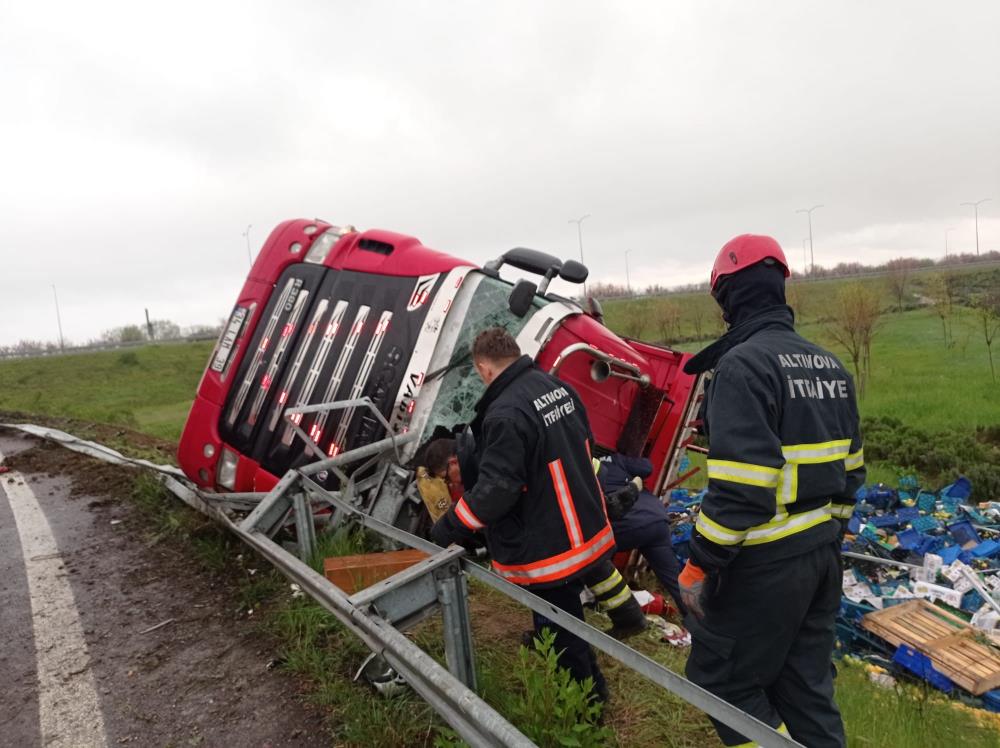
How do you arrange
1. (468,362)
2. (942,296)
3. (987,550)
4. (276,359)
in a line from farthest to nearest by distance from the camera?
(942,296), (987,550), (276,359), (468,362)

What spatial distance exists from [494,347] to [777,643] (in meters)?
1.46

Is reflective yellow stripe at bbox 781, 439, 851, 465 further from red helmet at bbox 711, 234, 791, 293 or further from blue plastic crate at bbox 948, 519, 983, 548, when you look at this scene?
blue plastic crate at bbox 948, 519, 983, 548

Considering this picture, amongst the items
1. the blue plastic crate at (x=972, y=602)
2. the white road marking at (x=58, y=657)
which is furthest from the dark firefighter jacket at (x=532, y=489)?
the blue plastic crate at (x=972, y=602)

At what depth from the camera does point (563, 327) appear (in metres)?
4.05

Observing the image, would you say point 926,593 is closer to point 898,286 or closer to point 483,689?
point 483,689

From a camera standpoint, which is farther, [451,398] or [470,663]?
[451,398]

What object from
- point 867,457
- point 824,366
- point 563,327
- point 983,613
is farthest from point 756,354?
point 867,457

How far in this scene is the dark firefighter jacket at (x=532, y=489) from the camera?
8.45 ft

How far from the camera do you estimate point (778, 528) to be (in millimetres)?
2072

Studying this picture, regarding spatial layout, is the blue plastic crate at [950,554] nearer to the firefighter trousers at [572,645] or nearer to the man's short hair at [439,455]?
the firefighter trousers at [572,645]

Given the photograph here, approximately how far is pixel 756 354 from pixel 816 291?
121 ft

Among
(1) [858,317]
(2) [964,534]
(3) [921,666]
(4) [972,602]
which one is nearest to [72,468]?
(3) [921,666]

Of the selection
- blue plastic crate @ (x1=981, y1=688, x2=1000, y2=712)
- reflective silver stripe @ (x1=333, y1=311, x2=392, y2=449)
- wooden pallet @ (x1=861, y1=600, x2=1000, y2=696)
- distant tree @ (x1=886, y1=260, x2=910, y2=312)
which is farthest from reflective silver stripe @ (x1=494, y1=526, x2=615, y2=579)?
distant tree @ (x1=886, y1=260, x2=910, y2=312)

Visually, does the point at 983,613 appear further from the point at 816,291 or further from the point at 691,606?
the point at 816,291
